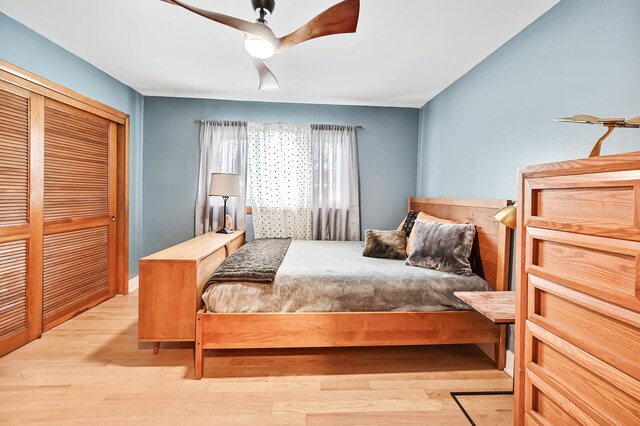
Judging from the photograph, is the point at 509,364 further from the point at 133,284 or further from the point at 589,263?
the point at 133,284

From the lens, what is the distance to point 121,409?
1.67m

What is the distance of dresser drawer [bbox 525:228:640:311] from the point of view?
815 mm

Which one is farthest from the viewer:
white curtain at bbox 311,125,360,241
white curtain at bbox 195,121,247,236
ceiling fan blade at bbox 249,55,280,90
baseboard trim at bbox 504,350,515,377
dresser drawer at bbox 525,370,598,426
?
white curtain at bbox 311,125,360,241

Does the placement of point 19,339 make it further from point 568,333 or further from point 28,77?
point 568,333

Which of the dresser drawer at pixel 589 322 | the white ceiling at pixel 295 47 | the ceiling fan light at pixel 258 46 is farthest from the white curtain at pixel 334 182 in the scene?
the dresser drawer at pixel 589 322

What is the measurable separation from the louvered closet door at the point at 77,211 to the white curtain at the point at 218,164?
36.4 inches

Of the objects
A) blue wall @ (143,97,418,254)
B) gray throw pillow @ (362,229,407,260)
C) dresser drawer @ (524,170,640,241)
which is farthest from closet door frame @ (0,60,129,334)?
dresser drawer @ (524,170,640,241)

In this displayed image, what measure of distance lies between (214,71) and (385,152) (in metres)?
2.22

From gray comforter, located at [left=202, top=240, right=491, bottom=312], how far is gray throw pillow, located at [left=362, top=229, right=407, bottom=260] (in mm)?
480

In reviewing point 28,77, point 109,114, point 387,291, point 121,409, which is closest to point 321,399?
point 387,291

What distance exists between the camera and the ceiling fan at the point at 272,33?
1.49 meters

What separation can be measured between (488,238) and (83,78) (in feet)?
12.6

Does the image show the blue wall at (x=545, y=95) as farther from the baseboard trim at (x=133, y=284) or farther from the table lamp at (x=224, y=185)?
the baseboard trim at (x=133, y=284)

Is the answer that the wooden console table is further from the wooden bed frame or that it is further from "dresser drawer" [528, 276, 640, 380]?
"dresser drawer" [528, 276, 640, 380]
